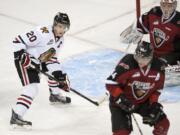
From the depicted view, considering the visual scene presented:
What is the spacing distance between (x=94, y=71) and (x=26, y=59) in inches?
46.8

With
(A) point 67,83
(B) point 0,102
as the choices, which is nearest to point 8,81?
(B) point 0,102

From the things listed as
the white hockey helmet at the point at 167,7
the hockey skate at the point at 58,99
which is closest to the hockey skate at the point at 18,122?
the hockey skate at the point at 58,99

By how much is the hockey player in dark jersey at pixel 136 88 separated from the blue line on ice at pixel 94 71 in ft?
3.18

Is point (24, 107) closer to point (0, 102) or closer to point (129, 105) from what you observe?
point (0, 102)

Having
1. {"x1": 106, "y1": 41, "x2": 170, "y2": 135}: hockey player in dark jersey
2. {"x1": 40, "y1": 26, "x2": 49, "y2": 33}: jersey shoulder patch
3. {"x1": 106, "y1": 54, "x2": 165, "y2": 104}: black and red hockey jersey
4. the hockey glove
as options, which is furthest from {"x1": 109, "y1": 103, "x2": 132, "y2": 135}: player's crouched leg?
the hockey glove

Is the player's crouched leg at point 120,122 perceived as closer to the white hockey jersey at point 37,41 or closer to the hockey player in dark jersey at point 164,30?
the white hockey jersey at point 37,41

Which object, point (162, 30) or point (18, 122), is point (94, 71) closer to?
point (162, 30)

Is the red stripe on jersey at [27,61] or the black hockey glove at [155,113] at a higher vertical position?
the red stripe on jersey at [27,61]

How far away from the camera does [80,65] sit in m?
4.80

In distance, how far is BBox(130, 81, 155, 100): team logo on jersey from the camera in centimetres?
314

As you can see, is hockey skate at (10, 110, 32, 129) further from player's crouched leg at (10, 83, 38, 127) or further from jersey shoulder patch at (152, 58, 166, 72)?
jersey shoulder patch at (152, 58, 166, 72)

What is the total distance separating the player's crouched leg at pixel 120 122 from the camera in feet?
10.1

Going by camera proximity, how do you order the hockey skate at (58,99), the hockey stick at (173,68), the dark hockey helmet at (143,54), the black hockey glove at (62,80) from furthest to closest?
the hockey stick at (173,68) < the hockey skate at (58,99) < the black hockey glove at (62,80) < the dark hockey helmet at (143,54)

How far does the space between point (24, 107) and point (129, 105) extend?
2.93 ft
